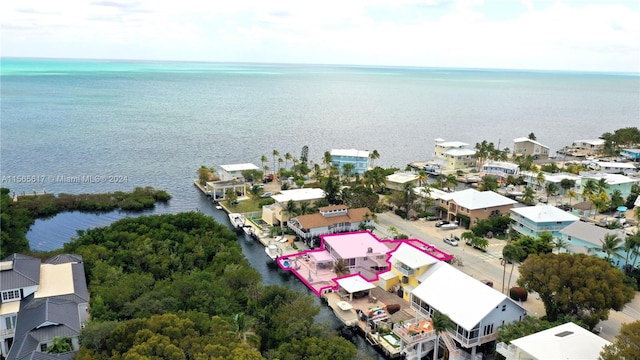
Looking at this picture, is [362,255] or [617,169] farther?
[617,169]

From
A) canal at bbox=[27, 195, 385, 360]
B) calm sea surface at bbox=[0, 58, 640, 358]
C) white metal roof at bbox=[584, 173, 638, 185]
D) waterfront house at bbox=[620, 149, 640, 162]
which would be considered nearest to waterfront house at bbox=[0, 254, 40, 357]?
canal at bbox=[27, 195, 385, 360]

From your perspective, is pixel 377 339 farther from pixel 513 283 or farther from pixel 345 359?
pixel 513 283

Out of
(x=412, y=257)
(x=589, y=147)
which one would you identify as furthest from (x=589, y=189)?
(x=589, y=147)

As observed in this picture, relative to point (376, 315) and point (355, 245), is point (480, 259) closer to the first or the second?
point (355, 245)

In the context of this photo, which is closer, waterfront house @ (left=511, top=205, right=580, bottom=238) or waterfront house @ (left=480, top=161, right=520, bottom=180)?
waterfront house @ (left=511, top=205, right=580, bottom=238)

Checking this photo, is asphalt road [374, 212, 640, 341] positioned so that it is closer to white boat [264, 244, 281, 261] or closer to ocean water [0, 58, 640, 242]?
white boat [264, 244, 281, 261]
